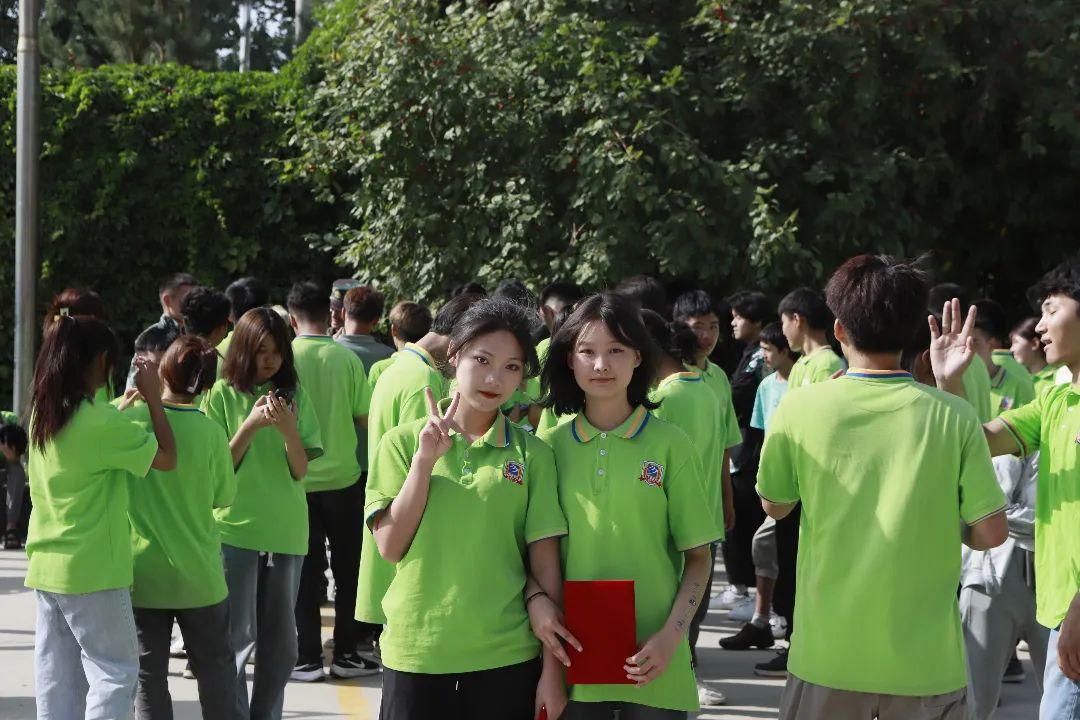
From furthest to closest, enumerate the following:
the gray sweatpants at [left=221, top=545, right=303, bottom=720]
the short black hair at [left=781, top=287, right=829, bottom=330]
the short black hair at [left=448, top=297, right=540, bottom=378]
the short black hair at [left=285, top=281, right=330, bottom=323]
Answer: the short black hair at [left=781, top=287, right=829, bottom=330]
the short black hair at [left=285, top=281, right=330, bottom=323]
the gray sweatpants at [left=221, top=545, right=303, bottom=720]
the short black hair at [left=448, top=297, right=540, bottom=378]

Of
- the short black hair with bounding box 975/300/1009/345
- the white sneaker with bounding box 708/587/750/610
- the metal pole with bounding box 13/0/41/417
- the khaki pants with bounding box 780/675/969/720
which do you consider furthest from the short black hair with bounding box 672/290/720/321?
the metal pole with bounding box 13/0/41/417

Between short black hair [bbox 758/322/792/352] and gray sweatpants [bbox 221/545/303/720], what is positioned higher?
short black hair [bbox 758/322/792/352]

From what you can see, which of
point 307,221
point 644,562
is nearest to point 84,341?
point 644,562

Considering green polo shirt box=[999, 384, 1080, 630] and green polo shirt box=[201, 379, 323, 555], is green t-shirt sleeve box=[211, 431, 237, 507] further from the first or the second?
green polo shirt box=[999, 384, 1080, 630]

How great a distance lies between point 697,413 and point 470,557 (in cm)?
252

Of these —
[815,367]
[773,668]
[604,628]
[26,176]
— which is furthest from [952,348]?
[26,176]

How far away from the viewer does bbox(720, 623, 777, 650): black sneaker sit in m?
7.80

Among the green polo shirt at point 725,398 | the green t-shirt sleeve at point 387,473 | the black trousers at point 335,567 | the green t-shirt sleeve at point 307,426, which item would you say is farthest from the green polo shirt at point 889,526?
the black trousers at point 335,567

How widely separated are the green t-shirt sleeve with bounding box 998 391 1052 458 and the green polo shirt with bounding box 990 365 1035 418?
362 centimetres

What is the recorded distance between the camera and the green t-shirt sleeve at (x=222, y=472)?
502 centimetres

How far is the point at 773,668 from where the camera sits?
7.27m

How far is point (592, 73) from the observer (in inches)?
424

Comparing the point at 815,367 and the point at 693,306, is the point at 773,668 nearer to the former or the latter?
the point at 815,367

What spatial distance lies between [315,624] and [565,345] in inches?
141
